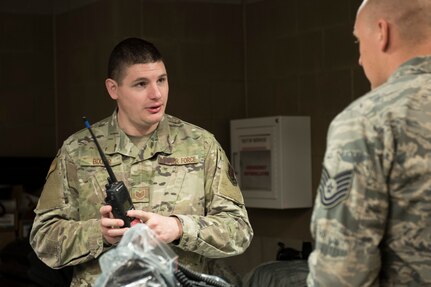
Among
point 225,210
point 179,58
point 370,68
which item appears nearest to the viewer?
point 370,68

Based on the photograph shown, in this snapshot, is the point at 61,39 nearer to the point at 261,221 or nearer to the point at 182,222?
the point at 261,221

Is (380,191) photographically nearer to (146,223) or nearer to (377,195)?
(377,195)

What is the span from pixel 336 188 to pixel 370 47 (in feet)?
0.99

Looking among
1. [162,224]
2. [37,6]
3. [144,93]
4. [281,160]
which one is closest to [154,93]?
[144,93]

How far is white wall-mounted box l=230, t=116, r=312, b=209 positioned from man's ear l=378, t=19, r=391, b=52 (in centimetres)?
324

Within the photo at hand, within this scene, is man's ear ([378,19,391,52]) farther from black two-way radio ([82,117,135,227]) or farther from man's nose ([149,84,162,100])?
man's nose ([149,84,162,100])

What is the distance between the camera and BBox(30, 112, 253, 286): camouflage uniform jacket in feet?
8.52

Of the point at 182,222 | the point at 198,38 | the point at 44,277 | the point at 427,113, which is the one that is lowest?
the point at 44,277

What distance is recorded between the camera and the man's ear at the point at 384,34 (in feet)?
5.37

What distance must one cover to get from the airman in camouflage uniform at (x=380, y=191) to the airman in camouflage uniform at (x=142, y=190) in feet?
3.28

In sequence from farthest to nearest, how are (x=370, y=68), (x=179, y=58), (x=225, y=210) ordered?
1. (x=179, y=58)
2. (x=225, y=210)
3. (x=370, y=68)

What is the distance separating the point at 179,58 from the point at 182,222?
2.81 meters

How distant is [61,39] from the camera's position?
18.0ft

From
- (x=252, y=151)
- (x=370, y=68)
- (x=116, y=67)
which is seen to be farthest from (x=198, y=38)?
(x=370, y=68)
